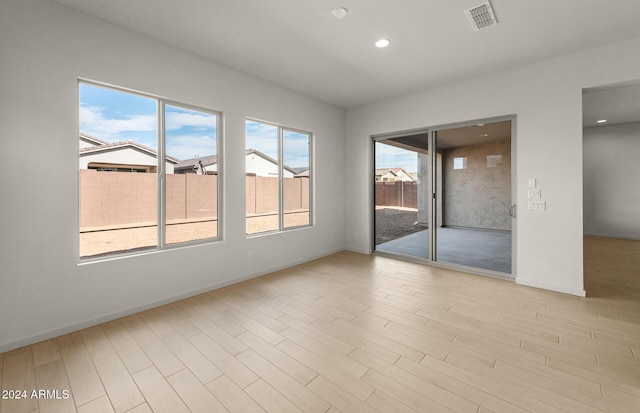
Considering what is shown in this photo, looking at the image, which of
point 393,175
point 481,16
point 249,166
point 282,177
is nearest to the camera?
point 481,16

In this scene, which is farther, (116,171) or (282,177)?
(282,177)

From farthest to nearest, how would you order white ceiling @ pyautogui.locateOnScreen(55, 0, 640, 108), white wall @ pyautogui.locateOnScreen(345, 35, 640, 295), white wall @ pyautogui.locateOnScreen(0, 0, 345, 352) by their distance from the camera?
white wall @ pyautogui.locateOnScreen(345, 35, 640, 295), white ceiling @ pyautogui.locateOnScreen(55, 0, 640, 108), white wall @ pyautogui.locateOnScreen(0, 0, 345, 352)

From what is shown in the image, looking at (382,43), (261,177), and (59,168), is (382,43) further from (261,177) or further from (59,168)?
(59,168)

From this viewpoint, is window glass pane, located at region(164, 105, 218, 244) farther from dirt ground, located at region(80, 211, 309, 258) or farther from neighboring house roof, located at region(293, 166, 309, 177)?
neighboring house roof, located at region(293, 166, 309, 177)

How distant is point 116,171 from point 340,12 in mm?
2873

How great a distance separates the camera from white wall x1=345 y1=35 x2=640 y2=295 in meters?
3.36

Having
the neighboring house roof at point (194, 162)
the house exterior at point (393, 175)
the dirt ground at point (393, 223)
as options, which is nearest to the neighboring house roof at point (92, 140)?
the neighboring house roof at point (194, 162)

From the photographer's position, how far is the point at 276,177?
473 centimetres

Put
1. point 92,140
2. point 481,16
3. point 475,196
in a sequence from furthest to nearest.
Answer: point 475,196
point 92,140
point 481,16

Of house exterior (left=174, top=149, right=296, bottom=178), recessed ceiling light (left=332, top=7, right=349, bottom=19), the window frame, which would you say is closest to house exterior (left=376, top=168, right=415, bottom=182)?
the window frame

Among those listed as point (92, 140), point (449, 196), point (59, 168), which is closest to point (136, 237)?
point (59, 168)

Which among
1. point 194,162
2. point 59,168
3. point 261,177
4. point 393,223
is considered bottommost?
point 393,223

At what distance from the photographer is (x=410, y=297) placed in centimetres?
342

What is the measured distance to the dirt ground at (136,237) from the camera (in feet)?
9.28
